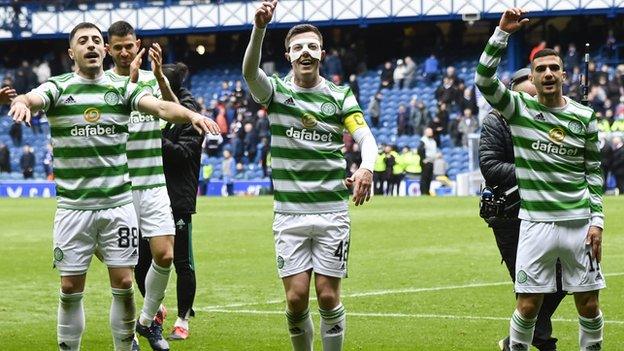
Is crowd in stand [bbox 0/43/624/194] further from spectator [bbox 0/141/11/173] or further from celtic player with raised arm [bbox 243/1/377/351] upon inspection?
celtic player with raised arm [bbox 243/1/377/351]

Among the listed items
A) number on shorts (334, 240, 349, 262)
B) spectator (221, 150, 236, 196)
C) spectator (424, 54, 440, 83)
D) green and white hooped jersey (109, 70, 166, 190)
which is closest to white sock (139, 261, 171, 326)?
green and white hooped jersey (109, 70, 166, 190)

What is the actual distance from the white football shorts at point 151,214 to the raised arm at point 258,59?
1.72 meters

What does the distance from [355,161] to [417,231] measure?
16.0 meters

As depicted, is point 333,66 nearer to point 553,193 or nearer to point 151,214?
point 151,214

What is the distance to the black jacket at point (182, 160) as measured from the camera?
36.7 feet

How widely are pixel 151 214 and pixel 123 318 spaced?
1.11 meters

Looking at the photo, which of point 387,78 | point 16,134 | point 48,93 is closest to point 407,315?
point 48,93

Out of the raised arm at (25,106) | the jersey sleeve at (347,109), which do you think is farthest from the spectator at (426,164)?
the raised arm at (25,106)

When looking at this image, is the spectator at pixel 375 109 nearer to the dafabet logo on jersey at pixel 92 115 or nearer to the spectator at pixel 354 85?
the spectator at pixel 354 85

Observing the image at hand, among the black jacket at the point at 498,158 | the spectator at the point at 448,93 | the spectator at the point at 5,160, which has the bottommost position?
the spectator at the point at 5,160

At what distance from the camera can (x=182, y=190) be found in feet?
37.5

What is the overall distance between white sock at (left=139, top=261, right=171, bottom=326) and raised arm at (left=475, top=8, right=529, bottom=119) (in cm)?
307

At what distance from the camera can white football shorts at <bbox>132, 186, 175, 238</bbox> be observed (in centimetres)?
1057

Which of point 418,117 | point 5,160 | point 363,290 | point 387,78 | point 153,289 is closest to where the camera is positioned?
point 153,289
